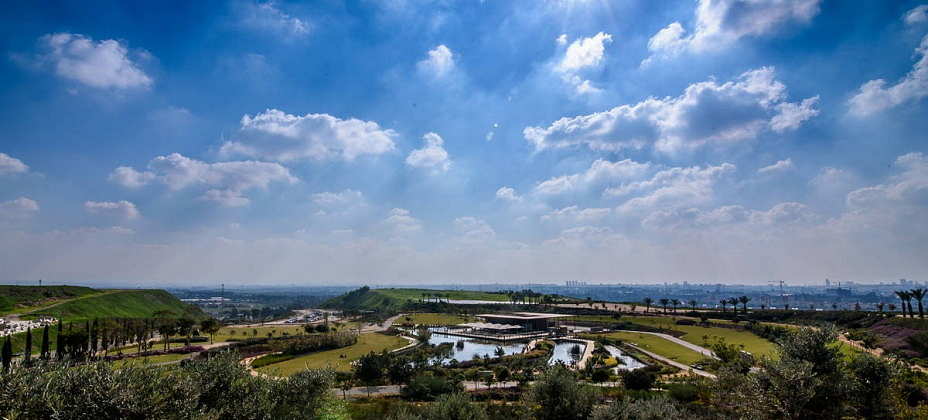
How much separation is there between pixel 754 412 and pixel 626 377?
23661 mm

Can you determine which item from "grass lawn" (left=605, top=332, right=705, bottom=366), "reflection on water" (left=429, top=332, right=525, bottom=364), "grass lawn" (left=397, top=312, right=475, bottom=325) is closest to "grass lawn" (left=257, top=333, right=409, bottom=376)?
"reflection on water" (left=429, top=332, right=525, bottom=364)

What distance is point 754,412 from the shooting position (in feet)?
92.7

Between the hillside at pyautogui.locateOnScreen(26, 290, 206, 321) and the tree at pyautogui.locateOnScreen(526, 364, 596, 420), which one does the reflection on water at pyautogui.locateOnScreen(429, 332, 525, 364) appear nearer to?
the tree at pyautogui.locateOnScreen(526, 364, 596, 420)

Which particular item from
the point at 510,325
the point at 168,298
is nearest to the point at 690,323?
the point at 510,325

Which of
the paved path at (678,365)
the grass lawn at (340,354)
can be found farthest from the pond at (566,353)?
the grass lawn at (340,354)

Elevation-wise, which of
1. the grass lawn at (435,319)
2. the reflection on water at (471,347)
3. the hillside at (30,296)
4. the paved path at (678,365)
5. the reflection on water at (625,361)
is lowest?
the grass lawn at (435,319)

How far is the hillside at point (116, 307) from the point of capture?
113m

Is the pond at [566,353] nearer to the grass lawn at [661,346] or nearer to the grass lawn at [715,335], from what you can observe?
the grass lawn at [661,346]

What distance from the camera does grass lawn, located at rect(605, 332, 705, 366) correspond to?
72.1 meters

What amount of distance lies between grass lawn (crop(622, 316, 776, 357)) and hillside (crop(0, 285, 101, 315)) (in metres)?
151

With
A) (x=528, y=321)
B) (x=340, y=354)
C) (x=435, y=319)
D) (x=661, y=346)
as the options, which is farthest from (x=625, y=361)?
(x=435, y=319)

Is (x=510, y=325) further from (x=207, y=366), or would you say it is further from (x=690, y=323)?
(x=207, y=366)

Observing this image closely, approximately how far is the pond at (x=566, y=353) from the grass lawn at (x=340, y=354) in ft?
97.2

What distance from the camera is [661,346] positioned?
281 ft
